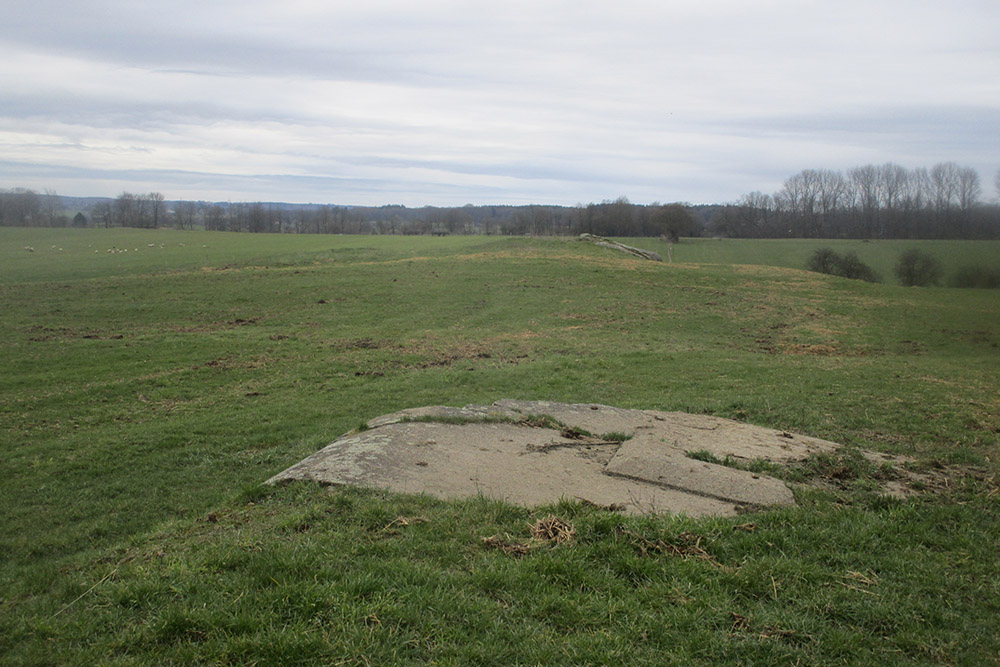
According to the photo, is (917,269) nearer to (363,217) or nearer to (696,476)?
(696,476)

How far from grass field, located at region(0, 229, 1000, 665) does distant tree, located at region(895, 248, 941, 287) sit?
2.15 feet

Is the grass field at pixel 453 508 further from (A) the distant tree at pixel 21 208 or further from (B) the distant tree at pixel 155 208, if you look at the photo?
(B) the distant tree at pixel 155 208

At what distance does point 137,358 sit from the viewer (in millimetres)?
16047

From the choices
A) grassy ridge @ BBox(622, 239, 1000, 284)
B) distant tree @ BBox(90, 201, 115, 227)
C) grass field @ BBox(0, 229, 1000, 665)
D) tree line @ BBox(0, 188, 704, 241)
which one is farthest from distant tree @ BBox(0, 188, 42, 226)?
grassy ridge @ BBox(622, 239, 1000, 284)

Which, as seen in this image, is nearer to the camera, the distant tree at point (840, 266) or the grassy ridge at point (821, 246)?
the grassy ridge at point (821, 246)

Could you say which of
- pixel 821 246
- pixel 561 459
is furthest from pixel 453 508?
pixel 821 246

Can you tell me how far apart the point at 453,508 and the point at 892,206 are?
40.8 feet

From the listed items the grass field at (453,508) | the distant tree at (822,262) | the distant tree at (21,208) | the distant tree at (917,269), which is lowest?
the grass field at (453,508)

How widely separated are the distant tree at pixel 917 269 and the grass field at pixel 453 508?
65 cm

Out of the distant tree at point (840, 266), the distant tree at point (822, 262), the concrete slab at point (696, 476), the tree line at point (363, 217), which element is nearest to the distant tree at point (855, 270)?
the distant tree at point (840, 266)

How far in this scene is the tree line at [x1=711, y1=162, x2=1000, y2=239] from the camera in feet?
32.9

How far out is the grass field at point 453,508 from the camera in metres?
3.77

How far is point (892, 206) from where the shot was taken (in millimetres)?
13109

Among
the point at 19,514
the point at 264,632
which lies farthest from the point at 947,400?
the point at 19,514
